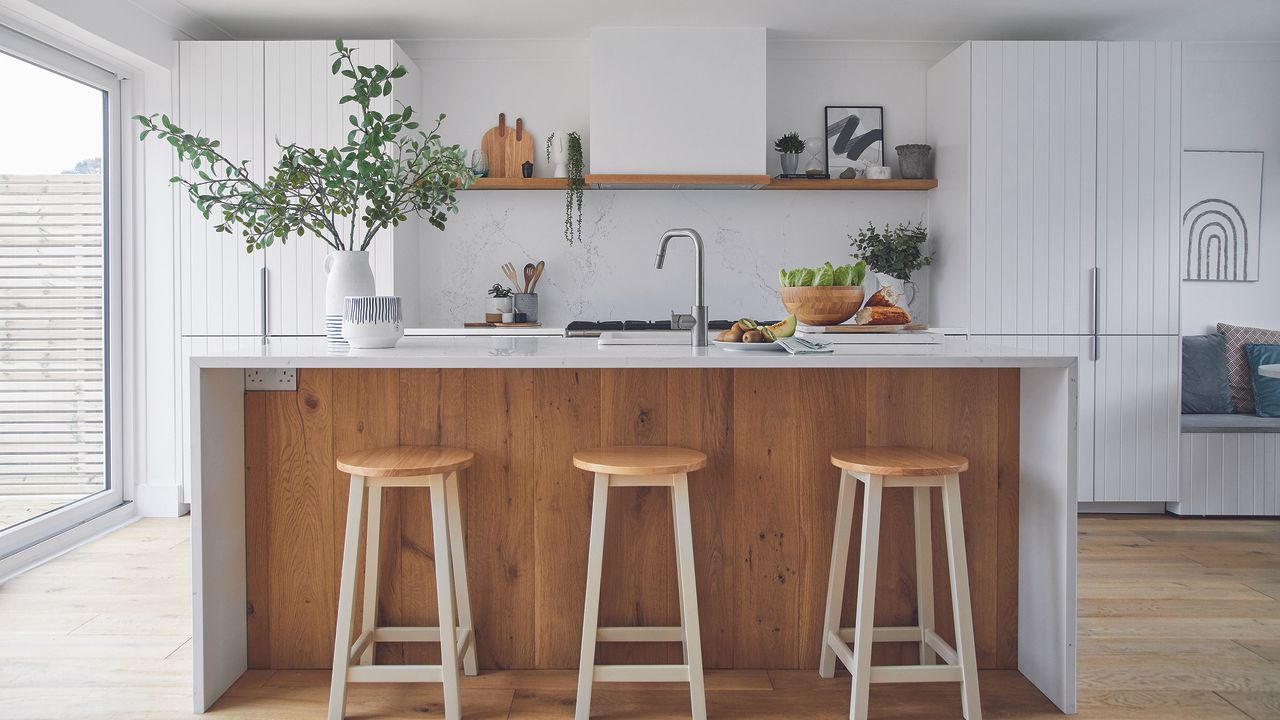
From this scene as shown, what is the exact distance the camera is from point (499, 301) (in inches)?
179

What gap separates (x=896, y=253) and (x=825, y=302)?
7.03ft

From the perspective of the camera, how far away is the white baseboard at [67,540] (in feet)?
11.0

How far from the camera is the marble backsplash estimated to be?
4.71 m

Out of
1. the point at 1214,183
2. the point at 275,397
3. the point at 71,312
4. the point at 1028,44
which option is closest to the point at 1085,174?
the point at 1028,44

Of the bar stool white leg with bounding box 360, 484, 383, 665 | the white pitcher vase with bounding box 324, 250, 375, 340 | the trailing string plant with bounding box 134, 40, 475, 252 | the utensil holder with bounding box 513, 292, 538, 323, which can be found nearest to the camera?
the bar stool white leg with bounding box 360, 484, 383, 665

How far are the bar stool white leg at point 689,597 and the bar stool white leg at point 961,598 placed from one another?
62cm

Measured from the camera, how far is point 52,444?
3723 mm

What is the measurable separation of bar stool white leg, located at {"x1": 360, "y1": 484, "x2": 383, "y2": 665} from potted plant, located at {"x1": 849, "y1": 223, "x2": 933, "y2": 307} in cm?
310

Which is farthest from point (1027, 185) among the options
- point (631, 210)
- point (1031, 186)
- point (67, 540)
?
point (67, 540)

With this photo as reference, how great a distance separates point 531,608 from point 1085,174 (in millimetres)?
3450

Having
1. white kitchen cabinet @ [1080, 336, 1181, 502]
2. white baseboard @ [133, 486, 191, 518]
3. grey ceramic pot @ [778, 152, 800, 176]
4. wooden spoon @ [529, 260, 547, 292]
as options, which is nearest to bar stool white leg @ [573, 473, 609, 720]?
wooden spoon @ [529, 260, 547, 292]

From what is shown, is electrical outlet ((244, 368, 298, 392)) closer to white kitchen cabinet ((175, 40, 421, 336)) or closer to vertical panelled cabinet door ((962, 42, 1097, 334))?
white kitchen cabinet ((175, 40, 421, 336))

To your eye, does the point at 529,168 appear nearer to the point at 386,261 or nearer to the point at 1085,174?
the point at 386,261

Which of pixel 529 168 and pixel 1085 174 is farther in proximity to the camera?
pixel 529 168
